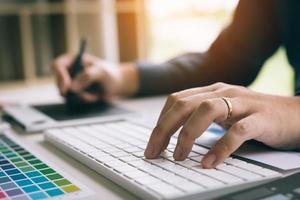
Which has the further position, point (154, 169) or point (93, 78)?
point (93, 78)

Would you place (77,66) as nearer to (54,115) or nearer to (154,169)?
(54,115)

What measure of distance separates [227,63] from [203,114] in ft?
1.90

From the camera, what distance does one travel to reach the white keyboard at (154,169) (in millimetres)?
415

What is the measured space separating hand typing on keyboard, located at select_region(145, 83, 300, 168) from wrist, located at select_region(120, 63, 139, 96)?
589 millimetres

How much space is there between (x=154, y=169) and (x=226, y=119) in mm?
123

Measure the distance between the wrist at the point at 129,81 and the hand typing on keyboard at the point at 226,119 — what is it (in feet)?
1.93

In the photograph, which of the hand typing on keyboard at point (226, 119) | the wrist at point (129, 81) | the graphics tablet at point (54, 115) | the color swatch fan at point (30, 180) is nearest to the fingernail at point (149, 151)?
the hand typing on keyboard at point (226, 119)

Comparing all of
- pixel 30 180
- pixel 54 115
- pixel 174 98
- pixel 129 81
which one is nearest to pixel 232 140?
pixel 174 98

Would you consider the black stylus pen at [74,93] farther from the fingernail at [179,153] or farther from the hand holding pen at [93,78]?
the fingernail at [179,153]

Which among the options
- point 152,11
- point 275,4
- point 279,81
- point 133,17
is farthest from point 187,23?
point 275,4

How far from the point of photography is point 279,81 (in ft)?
3.84

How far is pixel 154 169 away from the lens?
0.48 meters

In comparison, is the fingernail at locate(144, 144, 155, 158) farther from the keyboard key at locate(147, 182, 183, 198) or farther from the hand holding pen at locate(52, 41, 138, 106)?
the hand holding pen at locate(52, 41, 138, 106)

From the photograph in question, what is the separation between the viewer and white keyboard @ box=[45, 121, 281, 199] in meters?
0.41
